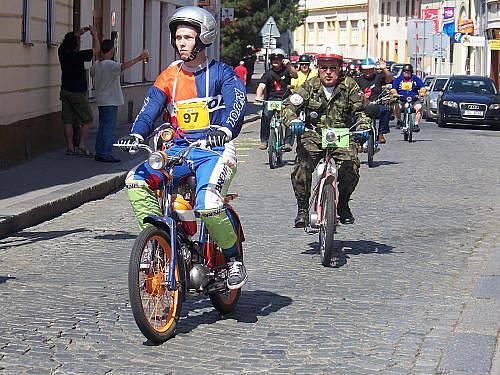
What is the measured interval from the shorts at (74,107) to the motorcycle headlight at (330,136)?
9.28 meters

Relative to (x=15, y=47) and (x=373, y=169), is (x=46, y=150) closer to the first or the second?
(x=15, y=47)

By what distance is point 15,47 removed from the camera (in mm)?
17891

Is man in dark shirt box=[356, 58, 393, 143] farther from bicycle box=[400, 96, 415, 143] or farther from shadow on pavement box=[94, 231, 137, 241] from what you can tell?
shadow on pavement box=[94, 231, 137, 241]

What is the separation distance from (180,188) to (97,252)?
10.8 feet

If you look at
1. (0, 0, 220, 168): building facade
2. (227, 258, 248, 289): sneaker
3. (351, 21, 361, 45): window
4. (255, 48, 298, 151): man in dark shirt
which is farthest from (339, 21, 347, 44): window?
(227, 258, 248, 289): sneaker

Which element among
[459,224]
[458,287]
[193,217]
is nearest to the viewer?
[193,217]

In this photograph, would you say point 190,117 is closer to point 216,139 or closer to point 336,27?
point 216,139

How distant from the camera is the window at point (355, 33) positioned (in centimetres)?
9788

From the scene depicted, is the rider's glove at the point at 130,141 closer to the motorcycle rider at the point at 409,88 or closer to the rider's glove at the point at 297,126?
the rider's glove at the point at 297,126

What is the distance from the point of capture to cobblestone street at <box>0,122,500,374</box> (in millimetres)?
6738

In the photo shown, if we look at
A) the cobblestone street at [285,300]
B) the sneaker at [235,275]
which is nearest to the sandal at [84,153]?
the cobblestone street at [285,300]

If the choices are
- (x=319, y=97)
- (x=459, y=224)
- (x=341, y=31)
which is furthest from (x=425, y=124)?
(x=341, y=31)

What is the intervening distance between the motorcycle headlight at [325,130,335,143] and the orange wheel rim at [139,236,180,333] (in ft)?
10.8

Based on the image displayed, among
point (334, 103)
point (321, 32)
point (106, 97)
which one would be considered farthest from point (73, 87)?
point (321, 32)
